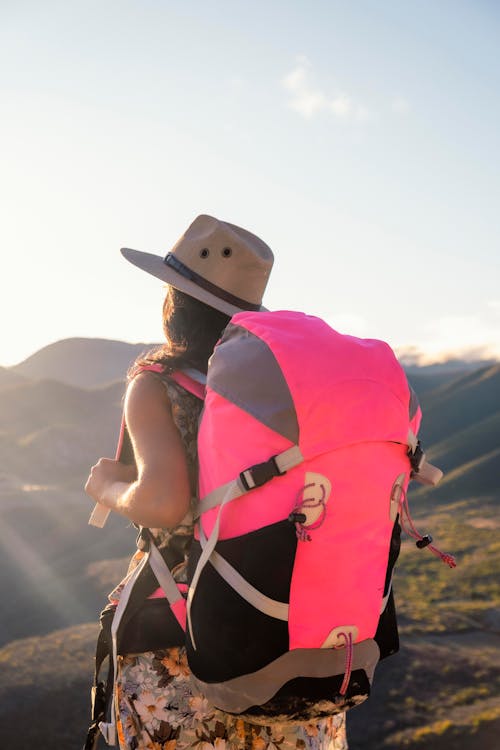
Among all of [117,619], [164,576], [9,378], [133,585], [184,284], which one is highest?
[184,284]

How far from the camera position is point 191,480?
9.31 ft

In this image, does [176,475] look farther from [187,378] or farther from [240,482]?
[187,378]

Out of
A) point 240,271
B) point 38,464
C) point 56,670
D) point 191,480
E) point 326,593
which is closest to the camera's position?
point 326,593

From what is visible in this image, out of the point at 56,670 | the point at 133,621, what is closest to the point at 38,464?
the point at 56,670

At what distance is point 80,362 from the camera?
138625mm

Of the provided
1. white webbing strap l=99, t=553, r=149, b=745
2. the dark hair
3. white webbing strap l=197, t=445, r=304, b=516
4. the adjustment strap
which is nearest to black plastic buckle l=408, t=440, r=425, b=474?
the adjustment strap

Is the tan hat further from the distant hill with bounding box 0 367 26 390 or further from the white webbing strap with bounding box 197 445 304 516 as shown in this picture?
the distant hill with bounding box 0 367 26 390

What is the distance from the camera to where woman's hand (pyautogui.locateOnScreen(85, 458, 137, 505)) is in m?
3.04

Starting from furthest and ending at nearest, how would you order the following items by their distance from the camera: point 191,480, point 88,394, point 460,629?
1. point 88,394
2. point 460,629
3. point 191,480

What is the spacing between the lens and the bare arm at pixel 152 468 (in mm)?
2656

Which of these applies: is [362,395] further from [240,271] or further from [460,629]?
[460,629]

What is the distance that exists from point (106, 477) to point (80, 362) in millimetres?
139619

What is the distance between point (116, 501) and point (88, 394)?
72.8m

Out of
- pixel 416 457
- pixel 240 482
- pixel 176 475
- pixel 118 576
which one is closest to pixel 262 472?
pixel 240 482
